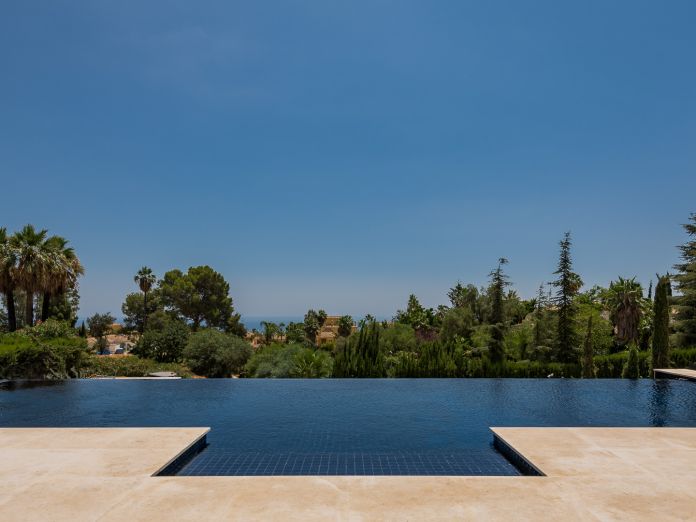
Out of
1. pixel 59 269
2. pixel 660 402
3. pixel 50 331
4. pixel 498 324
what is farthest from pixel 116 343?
pixel 660 402

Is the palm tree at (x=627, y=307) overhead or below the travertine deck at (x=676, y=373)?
overhead

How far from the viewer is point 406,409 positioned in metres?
10.6

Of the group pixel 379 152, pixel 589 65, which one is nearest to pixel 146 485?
pixel 589 65

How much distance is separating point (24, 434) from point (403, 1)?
13.8 metres

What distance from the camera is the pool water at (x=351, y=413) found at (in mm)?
6762

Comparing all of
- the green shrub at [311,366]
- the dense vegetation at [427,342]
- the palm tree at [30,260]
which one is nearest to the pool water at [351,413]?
the dense vegetation at [427,342]

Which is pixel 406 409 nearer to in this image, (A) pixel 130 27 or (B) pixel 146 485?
(B) pixel 146 485

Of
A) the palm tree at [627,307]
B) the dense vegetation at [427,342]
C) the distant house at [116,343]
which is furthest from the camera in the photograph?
the distant house at [116,343]

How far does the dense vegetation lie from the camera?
16688mm

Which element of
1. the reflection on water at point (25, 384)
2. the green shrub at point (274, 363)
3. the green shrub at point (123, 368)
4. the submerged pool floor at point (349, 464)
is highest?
the submerged pool floor at point (349, 464)

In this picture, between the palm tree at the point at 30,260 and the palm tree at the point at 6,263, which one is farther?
the palm tree at the point at 30,260

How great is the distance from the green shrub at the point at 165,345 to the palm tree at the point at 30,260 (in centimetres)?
766

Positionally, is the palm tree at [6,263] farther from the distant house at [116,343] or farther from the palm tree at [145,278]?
the palm tree at [145,278]

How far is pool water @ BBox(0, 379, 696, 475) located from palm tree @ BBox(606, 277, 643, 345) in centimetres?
2156
